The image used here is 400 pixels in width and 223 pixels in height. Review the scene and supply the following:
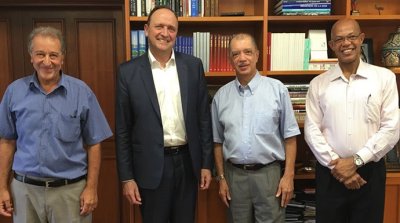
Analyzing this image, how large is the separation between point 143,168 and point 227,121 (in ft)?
1.65

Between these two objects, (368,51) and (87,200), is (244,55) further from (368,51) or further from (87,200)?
(368,51)

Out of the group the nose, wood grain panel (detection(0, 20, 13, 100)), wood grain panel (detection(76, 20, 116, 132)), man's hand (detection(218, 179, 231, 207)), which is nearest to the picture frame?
man's hand (detection(218, 179, 231, 207))

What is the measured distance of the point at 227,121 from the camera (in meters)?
1.98

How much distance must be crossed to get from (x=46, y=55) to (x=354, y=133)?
1568mm

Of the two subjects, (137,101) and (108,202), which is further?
(108,202)

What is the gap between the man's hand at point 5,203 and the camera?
5.75 feet

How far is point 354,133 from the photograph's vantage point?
1934 mm

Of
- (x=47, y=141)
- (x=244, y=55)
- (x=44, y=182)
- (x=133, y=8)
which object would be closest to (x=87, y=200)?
(x=44, y=182)

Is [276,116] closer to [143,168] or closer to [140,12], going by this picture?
[143,168]

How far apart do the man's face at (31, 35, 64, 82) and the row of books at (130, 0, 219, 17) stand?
2.42 feet

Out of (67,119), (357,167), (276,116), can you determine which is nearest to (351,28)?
(276,116)

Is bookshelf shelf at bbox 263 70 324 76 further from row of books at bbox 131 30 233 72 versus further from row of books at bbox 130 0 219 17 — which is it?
row of books at bbox 130 0 219 17

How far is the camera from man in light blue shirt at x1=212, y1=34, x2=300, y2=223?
6.32 ft

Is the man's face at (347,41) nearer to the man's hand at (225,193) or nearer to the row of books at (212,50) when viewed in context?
the row of books at (212,50)
